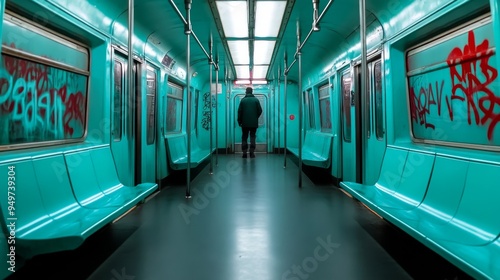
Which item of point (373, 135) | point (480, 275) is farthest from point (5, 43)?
point (373, 135)

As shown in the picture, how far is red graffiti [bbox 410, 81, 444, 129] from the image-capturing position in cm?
310

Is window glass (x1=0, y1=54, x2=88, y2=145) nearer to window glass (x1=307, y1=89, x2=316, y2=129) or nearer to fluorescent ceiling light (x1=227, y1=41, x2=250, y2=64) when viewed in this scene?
fluorescent ceiling light (x1=227, y1=41, x2=250, y2=64)

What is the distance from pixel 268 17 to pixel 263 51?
2422mm

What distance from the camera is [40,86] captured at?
8.95 ft

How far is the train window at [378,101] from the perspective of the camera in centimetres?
417

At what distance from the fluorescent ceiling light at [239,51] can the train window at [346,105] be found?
7.23 ft

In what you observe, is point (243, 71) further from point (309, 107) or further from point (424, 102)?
point (424, 102)

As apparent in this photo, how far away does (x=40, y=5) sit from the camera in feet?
8.00

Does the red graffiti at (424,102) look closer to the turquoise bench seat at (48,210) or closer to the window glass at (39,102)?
the turquoise bench seat at (48,210)

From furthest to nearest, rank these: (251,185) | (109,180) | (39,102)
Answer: (251,185)
(109,180)
(39,102)

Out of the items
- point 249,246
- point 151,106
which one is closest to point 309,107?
point 151,106

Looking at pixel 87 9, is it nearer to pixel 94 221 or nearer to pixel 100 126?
pixel 100 126

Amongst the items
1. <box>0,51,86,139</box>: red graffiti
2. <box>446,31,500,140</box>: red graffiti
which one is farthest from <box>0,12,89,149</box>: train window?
<box>446,31,500,140</box>: red graffiti

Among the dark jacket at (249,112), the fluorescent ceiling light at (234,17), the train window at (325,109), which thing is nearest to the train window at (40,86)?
the fluorescent ceiling light at (234,17)
